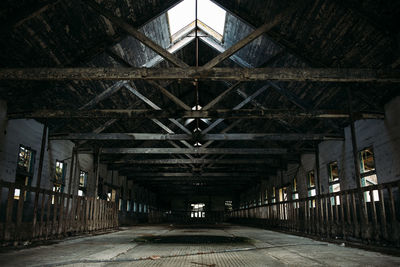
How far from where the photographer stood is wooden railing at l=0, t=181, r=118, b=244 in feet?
20.4

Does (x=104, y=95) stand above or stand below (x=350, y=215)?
above

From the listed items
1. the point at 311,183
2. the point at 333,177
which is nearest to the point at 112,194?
the point at 311,183

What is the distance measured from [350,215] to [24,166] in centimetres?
1039

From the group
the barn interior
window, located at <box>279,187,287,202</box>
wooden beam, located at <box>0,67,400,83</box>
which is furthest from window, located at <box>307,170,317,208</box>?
wooden beam, located at <box>0,67,400,83</box>

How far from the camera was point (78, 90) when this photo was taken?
10.2m

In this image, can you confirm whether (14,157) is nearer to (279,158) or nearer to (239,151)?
(239,151)

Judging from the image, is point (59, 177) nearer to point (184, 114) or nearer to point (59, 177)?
point (59, 177)

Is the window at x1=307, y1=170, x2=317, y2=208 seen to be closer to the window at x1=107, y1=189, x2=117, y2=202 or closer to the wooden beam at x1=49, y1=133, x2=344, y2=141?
the wooden beam at x1=49, y1=133, x2=344, y2=141

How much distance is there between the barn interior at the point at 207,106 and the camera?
6141 mm

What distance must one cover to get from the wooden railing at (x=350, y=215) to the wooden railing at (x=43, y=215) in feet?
25.4

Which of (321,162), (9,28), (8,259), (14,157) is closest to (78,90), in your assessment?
(14,157)

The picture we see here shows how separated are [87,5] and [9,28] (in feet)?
6.72

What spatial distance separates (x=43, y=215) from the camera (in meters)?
8.76

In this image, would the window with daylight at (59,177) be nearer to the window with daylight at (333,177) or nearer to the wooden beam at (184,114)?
the wooden beam at (184,114)
